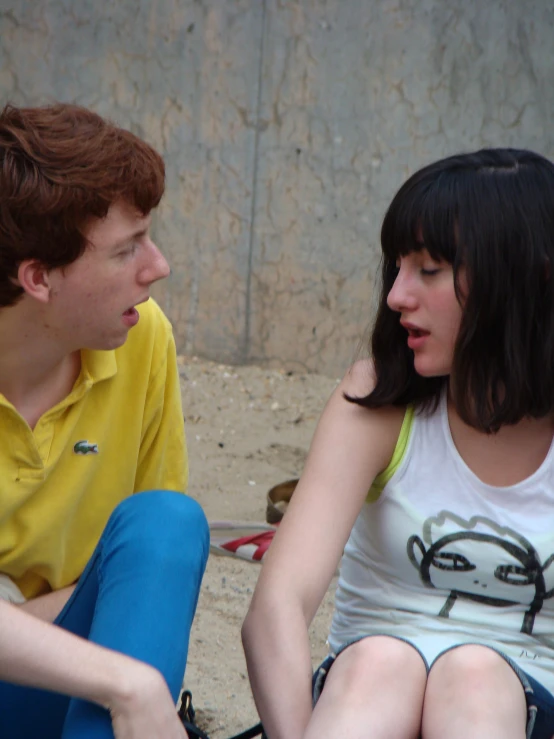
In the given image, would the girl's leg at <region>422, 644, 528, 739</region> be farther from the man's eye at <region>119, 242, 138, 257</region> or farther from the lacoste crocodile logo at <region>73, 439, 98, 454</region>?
the man's eye at <region>119, 242, 138, 257</region>

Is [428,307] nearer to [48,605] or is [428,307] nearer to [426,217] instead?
[426,217]

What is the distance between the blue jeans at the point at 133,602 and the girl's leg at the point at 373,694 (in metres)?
0.25

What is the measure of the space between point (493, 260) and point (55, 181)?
732 millimetres

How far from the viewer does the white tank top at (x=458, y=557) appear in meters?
1.89

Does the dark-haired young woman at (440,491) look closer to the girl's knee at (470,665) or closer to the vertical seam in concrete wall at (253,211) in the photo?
the girl's knee at (470,665)

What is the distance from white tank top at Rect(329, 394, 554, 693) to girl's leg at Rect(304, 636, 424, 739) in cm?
6

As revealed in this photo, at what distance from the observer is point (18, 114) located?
186 cm

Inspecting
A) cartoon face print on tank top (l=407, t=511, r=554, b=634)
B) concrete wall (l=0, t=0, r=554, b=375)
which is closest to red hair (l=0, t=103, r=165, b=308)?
cartoon face print on tank top (l=407, t=511, r=554, b=634)

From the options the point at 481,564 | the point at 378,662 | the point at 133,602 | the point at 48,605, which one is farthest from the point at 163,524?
the point at 481,564

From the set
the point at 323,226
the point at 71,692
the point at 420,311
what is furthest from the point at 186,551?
the point at 323,226

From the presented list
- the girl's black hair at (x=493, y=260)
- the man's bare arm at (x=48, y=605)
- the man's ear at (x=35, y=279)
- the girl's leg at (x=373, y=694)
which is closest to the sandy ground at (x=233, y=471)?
the man's bare arm at (x=48, y=605)

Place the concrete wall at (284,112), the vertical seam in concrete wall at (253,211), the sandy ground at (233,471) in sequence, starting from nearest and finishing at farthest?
the sandy ground at (233,471), the concrete wall at (284,112), the vertical seam in concrete wall at (253,211)

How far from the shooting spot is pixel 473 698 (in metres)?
1.74

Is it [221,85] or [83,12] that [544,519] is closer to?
[221,85]
